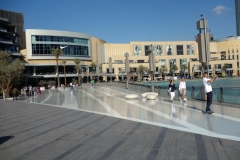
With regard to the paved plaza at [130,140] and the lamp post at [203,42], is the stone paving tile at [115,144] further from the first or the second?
the lamp post at [203,42]

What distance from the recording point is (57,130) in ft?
28.9

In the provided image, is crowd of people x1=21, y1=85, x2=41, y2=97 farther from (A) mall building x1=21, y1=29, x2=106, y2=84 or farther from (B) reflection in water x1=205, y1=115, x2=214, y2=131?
(A) mall building x1=21, y1=29, x2=106, y2=84

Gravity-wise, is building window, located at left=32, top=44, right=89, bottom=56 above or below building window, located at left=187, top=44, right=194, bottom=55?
below

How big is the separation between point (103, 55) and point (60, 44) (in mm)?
26462

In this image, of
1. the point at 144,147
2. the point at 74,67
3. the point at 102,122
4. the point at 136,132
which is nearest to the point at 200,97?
the point at 102,122

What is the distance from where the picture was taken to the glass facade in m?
80.4

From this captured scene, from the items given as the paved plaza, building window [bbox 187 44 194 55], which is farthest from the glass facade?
the paved plaza

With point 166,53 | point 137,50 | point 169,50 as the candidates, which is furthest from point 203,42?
point 169,50

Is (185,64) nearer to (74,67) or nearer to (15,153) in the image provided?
(74,67)

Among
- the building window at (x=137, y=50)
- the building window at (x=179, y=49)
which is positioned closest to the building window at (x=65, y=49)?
the building window at (x=137, y=50)

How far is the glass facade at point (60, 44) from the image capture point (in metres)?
80.4

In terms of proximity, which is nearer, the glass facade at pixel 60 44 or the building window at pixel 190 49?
the glass facade at pixel 60 44

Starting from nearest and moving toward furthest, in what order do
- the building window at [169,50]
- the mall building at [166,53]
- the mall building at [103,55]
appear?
the mall building at [103,55] < the mall building at [166,53] < the building window at [169,50]

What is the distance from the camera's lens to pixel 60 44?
275 ft
